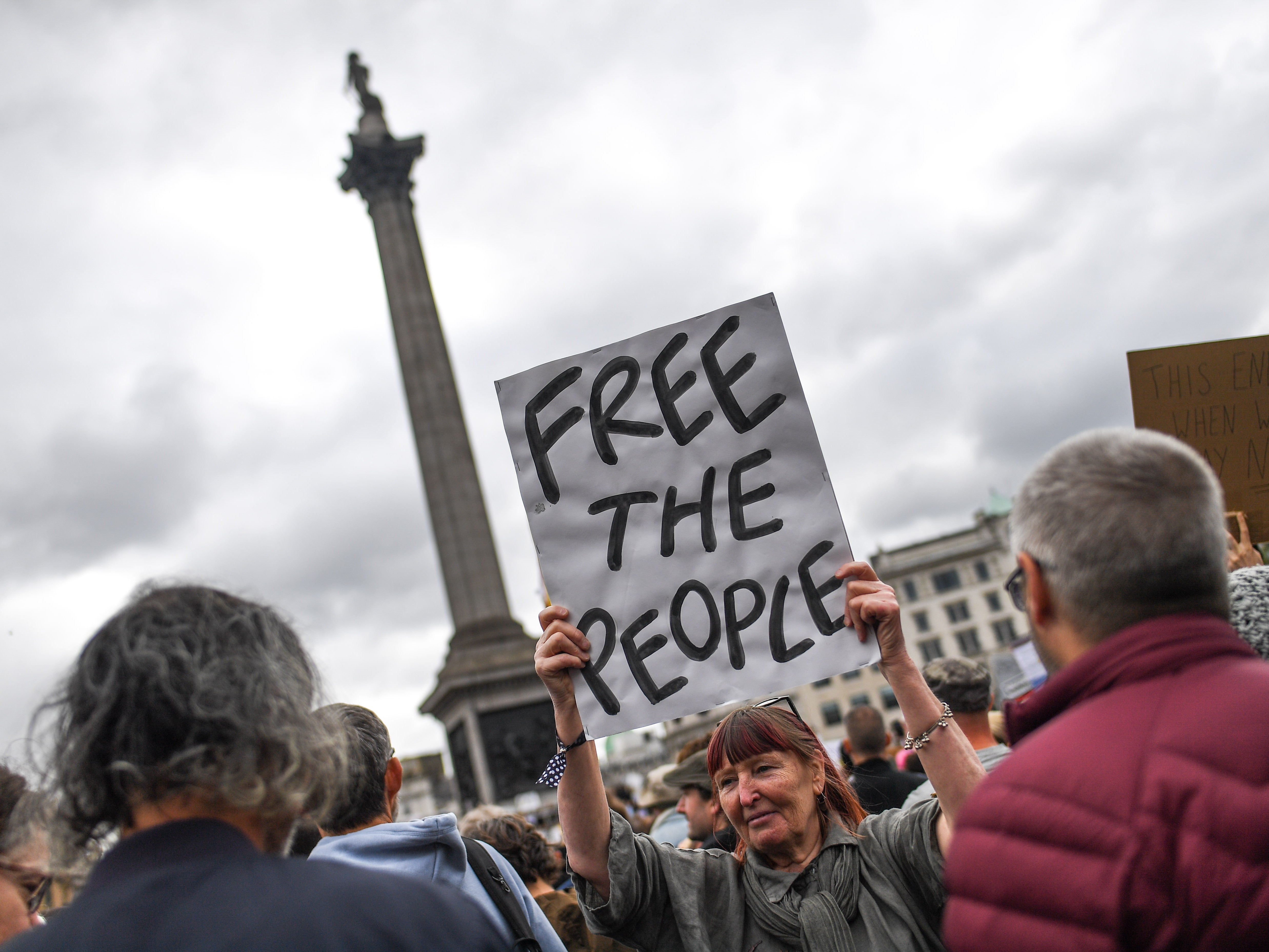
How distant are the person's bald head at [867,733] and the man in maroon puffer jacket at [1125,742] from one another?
3.79 metres

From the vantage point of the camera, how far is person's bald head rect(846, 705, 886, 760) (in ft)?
17.1

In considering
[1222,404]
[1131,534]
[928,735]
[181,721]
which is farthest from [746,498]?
[1222,404]

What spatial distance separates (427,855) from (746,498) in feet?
3.90

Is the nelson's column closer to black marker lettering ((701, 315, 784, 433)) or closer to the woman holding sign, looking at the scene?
the woman holding sign

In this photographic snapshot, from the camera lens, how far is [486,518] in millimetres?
25281

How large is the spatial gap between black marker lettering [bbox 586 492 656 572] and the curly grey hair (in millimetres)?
1125

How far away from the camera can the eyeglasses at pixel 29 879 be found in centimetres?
218

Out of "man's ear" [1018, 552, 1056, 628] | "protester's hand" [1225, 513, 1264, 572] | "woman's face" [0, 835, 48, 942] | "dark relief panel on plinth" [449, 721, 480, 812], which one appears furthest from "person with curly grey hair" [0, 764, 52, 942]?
"dark relief panel on plinth" [449, 721, 480, 812]

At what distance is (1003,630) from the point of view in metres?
60.6

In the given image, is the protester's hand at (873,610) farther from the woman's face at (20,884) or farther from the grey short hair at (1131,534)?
the woman's face at (20,884)

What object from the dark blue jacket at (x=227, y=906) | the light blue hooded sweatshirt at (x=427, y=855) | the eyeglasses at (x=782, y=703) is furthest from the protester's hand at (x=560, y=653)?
the dark blue jacket at (x=227, y=906)

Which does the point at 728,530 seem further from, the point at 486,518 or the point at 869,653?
the point at 486,518

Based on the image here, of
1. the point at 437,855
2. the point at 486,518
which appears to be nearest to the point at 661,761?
the point at 486,518

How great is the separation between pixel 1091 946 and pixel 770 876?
54.6 inches
